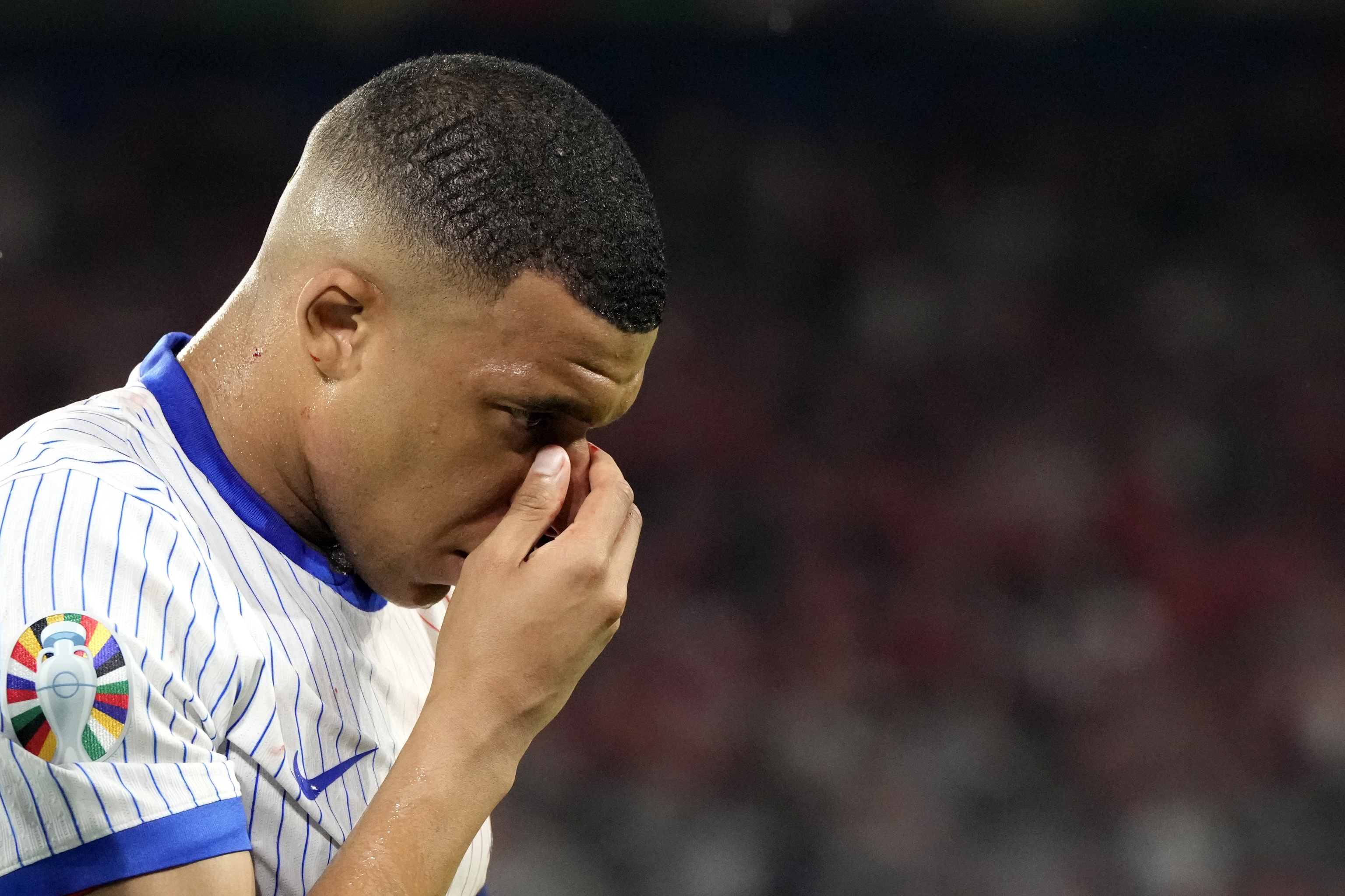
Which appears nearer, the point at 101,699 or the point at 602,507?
the point at 101,699

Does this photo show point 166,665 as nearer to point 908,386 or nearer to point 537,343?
point 537,343

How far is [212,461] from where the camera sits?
1.21 m

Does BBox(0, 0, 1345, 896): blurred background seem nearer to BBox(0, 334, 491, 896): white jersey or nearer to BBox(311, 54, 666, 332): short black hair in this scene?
BBox(0, 334, 491, 896): white jersey

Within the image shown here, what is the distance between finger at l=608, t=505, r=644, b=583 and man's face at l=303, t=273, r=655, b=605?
107 mm

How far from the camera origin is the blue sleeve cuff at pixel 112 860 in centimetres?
90

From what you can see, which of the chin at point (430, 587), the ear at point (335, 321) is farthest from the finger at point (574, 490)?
the ear at point (335, 321)

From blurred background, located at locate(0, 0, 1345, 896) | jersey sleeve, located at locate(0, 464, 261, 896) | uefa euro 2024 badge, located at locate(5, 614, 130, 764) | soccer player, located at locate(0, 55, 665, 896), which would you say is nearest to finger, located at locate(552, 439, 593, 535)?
soccer player, located at locate(0, 55, 665, 896)

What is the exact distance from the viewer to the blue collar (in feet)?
3.96

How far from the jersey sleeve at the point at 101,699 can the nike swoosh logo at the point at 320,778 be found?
86mm

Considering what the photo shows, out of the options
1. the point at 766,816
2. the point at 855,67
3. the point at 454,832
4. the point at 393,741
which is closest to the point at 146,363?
the point at 393,741

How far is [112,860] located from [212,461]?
0.42 meters

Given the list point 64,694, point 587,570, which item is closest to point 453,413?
point 587,570

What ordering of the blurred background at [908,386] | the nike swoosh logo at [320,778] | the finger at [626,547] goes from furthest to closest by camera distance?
1. the blurred background at [908,386]
2. the finger at [626,547]
3. the nike swoosh logo at [320,778]

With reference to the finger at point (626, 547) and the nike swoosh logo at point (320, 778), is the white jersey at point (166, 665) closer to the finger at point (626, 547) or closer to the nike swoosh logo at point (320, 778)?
the nike swoosh logo at point (320, 778)
